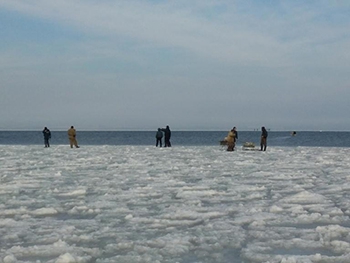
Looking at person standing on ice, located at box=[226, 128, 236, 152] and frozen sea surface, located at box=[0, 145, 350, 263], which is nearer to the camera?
frozen sea surface, located at box=[0, 145, 350, 263]

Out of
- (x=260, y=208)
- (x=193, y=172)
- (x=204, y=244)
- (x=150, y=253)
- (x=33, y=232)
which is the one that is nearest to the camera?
(x=150, y=253)

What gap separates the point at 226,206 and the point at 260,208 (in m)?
0.61

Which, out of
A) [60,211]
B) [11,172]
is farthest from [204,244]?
[11,172]

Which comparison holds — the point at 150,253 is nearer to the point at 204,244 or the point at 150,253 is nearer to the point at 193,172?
the point at 204,244

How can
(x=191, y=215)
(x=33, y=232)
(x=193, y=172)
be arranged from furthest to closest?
(x=193, y=172) → (x=191, y=215) → (x=33, y=232)

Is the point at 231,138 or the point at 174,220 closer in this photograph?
the point at 174,220

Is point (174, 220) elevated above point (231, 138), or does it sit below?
below

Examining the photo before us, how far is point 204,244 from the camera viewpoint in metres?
5.39

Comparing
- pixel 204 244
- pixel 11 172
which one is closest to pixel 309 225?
pixel 204 244

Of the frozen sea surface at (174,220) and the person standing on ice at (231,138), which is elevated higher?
the person standing on ice at (231,138)

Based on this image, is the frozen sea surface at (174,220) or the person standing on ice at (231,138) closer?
the frozen sea surface at (174,220)

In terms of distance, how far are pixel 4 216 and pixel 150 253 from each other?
126 inches

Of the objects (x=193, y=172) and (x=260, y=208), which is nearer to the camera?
(x=260, y=208)

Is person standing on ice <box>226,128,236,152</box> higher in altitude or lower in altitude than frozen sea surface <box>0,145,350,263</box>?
higher
